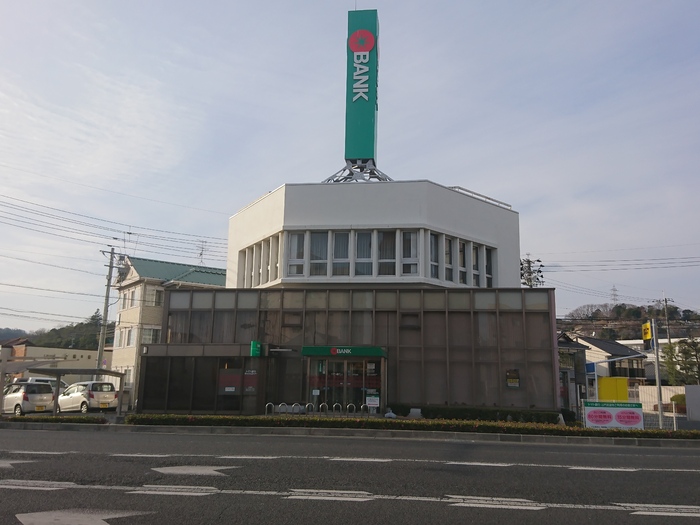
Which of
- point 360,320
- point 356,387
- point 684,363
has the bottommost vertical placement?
point 356,387

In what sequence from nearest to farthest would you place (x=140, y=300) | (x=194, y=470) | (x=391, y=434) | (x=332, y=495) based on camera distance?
(x=332, y=495) → (x=194, y=470) → (x=391, y=434) → (x=140, y=300)

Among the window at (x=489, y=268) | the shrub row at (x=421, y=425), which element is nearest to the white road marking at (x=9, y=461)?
the shrub row at (x=421, y=425)

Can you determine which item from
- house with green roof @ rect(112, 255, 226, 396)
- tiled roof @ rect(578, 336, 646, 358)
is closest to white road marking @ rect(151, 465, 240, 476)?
house with green roof @ rect(112, 255, 226, 396)

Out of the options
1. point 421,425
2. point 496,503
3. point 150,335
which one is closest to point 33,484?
point 496,503

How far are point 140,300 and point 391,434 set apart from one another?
3948cm

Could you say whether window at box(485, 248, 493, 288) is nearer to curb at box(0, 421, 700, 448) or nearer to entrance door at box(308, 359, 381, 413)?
entrance door at box(308, 359, 381, 413)

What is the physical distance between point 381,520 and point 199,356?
20.9 meters

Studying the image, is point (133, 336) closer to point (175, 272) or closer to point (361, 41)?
point (175, 272)

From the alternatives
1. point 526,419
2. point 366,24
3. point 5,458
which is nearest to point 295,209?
point 366,24

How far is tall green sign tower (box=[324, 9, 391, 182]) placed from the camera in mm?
34156

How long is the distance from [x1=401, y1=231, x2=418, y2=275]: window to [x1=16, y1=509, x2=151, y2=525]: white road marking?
76.7ft

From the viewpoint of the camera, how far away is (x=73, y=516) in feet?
22.6

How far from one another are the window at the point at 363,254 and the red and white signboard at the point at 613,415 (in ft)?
44.4

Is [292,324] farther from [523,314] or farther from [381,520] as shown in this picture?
[381,520]
